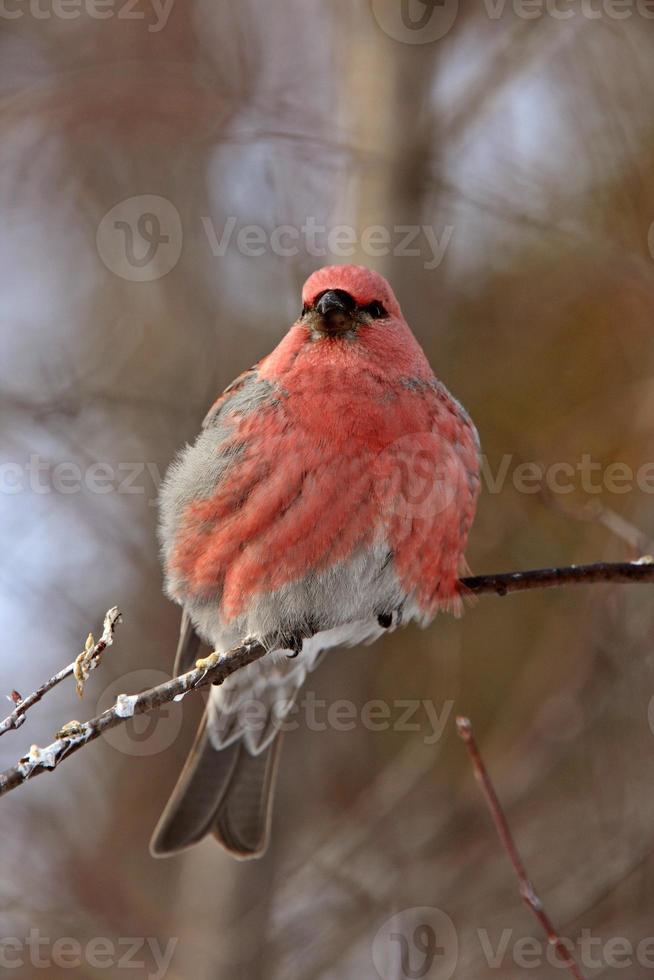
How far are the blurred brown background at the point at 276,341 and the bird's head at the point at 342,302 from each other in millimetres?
1455

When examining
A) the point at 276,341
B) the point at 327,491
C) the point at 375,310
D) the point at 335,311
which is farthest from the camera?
the point at 276,341

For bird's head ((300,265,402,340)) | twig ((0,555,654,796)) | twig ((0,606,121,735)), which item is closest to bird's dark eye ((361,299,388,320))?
bird's head ((300,265,402,340))

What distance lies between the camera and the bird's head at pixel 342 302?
12.0 ft

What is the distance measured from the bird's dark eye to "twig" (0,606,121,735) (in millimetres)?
1674

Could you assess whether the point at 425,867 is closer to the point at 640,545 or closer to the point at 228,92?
the point at 640,545

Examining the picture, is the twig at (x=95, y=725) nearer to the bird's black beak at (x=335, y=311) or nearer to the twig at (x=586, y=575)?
the twig at (x=586, y=575)

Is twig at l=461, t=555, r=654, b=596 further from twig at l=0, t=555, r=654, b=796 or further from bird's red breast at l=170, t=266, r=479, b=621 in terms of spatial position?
bird's red breast at l=170, t=266, r=479, b=621

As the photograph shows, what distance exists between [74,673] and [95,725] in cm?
13

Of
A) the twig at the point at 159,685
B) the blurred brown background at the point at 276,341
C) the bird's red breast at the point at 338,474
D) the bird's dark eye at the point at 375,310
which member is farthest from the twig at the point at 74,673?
the blurred brown background at the point at 276,341

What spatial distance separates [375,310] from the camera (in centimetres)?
374

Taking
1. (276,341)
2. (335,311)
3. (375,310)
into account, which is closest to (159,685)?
(335,311)

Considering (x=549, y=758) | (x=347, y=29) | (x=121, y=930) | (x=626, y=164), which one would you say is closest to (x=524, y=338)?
(x=626, y=164)

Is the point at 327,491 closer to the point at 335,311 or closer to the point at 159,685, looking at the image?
the point at 335,311

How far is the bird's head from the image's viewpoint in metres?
3.64
